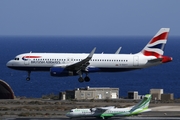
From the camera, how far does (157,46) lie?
11869 cm

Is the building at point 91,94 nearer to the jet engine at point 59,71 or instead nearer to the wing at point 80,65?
the jet engine at point 59,71

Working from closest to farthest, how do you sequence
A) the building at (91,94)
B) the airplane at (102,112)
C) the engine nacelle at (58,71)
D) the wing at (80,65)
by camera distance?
the airplane at (102,112)
the wing at (80,65)
the engine nacelle at (58,71)
the building at (91,94)

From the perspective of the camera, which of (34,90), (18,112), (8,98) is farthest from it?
(34,90)

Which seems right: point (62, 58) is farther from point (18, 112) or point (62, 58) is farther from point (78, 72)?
point (18, 112)

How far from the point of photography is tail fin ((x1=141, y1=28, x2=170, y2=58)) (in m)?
118

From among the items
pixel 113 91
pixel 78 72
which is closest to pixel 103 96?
pixel 113 91

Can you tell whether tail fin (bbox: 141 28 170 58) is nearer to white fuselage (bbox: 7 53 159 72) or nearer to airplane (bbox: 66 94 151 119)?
white fuselage (bbox: 7 53 159 72)

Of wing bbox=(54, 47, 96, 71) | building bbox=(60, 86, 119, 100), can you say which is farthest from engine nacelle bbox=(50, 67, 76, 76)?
building bbox=(60, 86, 119, 100)

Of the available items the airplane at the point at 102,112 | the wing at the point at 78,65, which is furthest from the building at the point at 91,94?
the airplane at the point at 102,112

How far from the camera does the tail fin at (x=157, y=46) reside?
4646 inches

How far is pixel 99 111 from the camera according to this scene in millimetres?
93062

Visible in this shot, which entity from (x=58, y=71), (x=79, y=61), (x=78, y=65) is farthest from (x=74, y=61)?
(x=58, y=71)

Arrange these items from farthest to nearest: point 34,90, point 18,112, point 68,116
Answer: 1. point 34,90
2. point 18,112
3. point 68,116

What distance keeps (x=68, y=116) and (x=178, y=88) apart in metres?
105
